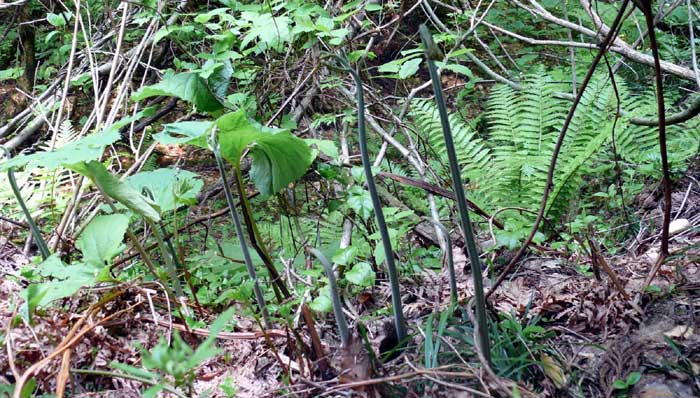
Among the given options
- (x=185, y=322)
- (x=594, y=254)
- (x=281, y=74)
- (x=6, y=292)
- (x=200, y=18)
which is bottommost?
(x=6, y=292)

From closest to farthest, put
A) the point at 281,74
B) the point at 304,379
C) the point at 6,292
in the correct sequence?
1. the point at 304,379
2. the point at 6,292
3. the point at 281,74

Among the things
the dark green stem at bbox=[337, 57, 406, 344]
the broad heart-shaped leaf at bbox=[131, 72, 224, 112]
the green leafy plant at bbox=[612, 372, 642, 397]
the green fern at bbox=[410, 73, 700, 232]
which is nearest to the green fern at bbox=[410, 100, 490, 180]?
the green fern at bbox=[410, 73, 700, 232]

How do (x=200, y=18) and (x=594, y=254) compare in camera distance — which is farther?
(x=200, y=18)

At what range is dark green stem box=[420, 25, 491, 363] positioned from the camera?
1.04m

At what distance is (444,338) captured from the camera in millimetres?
Answer: 1452

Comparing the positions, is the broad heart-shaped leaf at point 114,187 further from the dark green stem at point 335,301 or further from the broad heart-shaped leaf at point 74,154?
the dark green stem at point 335,301

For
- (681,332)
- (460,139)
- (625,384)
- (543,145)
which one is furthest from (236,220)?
(543,145)

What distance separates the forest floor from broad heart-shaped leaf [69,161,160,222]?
0.31 metres

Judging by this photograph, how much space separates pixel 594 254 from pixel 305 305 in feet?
2.97

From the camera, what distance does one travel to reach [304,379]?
4.38 ft

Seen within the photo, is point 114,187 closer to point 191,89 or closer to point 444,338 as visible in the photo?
point 191,89

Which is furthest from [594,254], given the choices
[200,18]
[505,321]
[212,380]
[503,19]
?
[503,19]

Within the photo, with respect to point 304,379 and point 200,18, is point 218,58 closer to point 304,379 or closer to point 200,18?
point 200,18

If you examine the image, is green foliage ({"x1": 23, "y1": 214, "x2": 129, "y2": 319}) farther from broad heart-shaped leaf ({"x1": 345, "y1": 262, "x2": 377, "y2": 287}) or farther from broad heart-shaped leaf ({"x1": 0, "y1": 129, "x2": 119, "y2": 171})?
broad heart-shaped leaf ({"x1": 345, "y1": 262, "x2": 377, "y2": 287})
